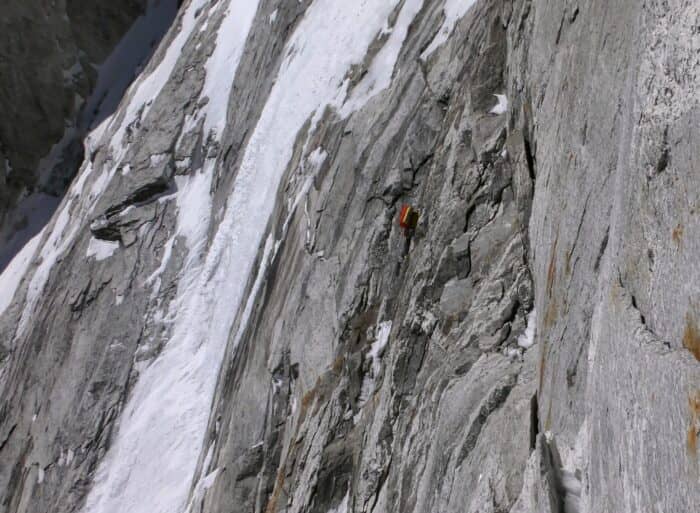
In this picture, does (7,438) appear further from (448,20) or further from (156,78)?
(448,20)

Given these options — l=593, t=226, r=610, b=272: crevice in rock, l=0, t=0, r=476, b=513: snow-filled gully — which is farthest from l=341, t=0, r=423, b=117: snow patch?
l=593, t=226, r=610, b=272: crevice in rock

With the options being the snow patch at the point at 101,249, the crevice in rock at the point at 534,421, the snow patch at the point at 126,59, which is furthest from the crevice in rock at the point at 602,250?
the snow patch at the point at 126,59

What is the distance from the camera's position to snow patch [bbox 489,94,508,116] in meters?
9.70

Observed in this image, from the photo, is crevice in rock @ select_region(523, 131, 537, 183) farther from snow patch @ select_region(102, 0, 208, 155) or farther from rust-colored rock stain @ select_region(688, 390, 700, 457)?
snow patch @ select_region(102, 0, 208, 155)

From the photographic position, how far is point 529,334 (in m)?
7.41

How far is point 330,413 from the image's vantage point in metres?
10.4

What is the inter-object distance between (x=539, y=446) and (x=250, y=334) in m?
10.1

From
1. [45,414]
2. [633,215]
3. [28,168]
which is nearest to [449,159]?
[633,215]

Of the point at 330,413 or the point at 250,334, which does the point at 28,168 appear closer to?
the point at 250,334

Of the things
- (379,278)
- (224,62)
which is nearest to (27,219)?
(224,62)

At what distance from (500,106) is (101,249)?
15599 millimetres

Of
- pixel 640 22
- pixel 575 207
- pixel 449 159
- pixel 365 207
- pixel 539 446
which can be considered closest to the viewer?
pixel 640 22

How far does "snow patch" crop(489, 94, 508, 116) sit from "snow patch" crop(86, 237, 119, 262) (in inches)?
588

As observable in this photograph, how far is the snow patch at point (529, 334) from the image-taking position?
288 inches
